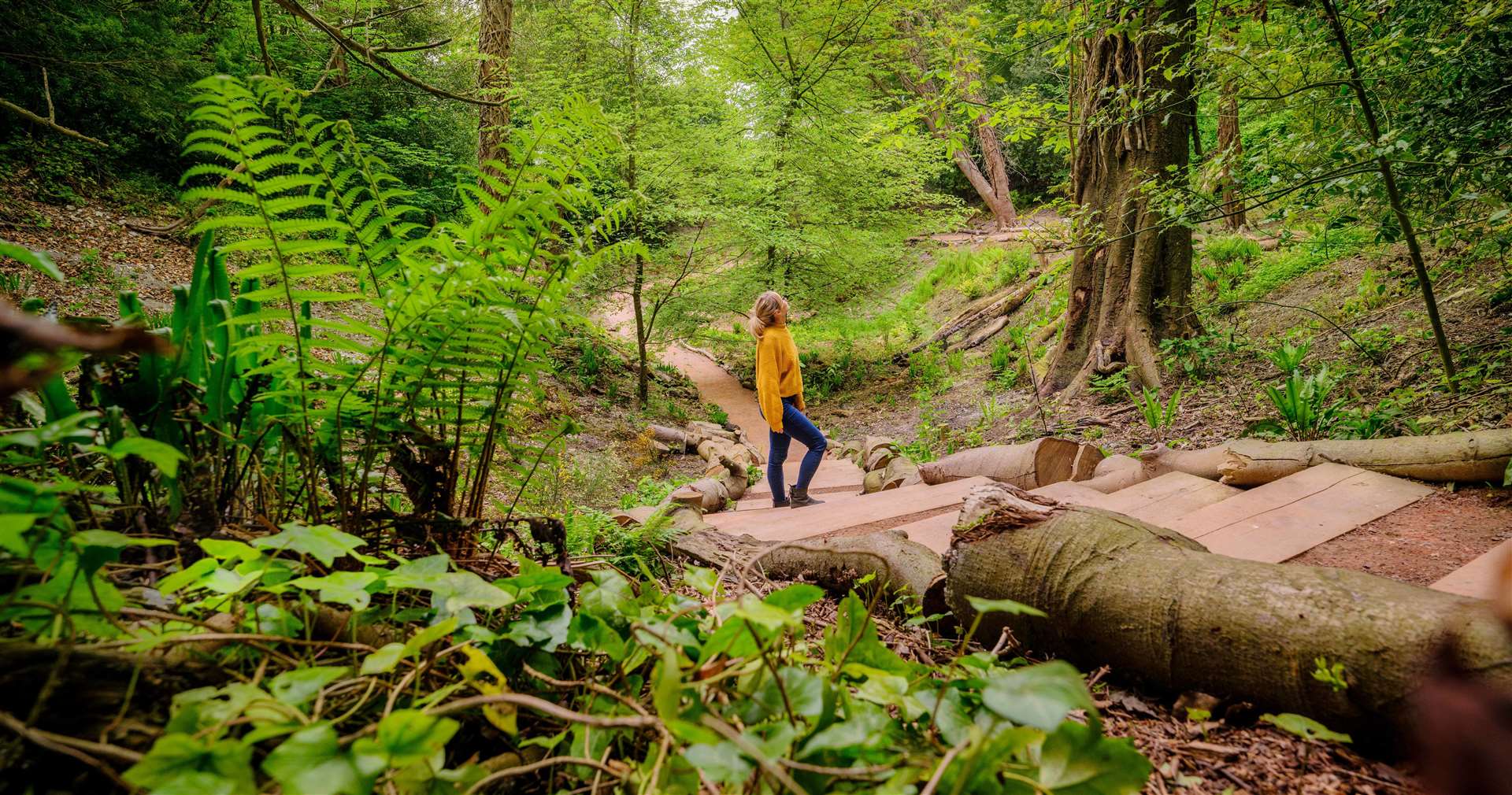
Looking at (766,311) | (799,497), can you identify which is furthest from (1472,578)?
(766,311)

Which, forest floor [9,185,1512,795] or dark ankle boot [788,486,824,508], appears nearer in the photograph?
forest floor [9,185,1512,795]

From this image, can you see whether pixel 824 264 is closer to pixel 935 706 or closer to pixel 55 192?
pixel 55 192

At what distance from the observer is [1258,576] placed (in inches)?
52.7

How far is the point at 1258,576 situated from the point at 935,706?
1.08m

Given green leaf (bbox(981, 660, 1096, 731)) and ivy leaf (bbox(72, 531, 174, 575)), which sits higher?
ivy leaf (bbox(72, 531, 174, 575))

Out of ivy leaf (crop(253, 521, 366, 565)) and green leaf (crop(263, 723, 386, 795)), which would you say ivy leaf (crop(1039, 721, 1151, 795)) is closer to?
green leaf (crop(263, 723, 386, 795))

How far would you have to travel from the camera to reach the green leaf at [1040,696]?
23.1 inches

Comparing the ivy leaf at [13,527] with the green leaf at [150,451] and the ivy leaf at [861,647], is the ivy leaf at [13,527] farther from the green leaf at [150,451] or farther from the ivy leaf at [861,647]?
the ivy leaf at [861,647]

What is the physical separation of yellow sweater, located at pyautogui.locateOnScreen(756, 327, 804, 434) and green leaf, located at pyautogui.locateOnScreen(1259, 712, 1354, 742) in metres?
3.90

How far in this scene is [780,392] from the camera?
507 cm

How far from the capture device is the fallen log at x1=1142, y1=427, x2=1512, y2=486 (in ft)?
8.62

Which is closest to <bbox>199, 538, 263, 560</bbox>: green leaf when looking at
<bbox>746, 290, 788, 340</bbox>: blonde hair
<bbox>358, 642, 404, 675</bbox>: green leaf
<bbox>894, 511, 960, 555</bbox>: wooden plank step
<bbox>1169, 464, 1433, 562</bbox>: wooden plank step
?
<bbox>358, 642, 404, 675</bbox>: green leaf

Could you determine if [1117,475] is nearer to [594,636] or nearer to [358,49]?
[594,636]

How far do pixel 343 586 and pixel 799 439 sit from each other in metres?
Result: 4.42
